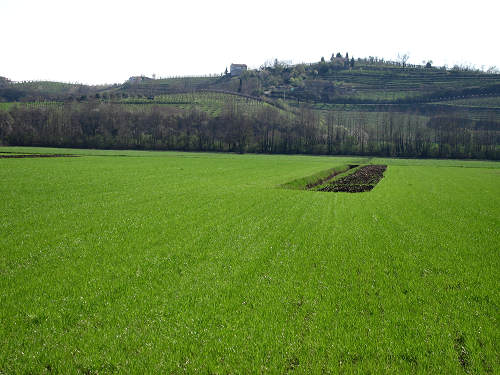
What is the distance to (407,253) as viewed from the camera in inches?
429

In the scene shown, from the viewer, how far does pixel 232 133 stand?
12556 centimetres

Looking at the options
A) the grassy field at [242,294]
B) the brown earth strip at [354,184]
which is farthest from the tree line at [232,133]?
the grassy field at [242,294]

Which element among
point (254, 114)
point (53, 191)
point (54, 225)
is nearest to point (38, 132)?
point (254, 114)

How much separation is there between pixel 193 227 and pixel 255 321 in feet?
26.0

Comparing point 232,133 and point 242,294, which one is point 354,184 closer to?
point 242,294

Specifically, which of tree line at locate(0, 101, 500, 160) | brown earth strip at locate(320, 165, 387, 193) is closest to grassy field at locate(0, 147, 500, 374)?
brown earth strip at locate(320, 165, 387, 193)

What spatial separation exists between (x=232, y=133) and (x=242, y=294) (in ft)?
396

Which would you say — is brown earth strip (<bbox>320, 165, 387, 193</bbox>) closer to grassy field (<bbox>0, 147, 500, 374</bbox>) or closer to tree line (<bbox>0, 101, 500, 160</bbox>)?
grassy field (<bbox>0, 147, 500, 374</bbox>)

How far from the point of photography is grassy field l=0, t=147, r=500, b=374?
206 inches

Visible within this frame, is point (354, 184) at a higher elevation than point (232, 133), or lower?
lower

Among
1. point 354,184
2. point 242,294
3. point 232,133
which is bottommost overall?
point 242,294

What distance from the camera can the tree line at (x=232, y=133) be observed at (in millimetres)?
110500

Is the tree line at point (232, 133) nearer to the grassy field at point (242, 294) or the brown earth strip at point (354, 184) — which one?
the brown earth strip at point (354, 184)

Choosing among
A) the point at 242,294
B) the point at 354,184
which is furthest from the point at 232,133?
the point at 242,294
